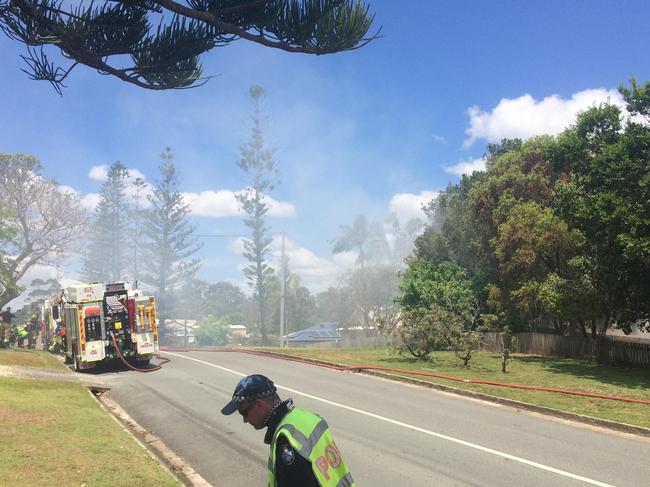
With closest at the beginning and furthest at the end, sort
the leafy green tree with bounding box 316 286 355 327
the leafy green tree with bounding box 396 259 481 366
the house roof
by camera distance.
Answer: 1. the leafy green tree with bounding box 396 259 481 366
2. the house roof
3. the leafy green tree with bounding box 316 286 355 327

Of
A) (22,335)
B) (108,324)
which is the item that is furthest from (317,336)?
(108,324)

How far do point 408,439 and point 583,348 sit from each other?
20.5 m

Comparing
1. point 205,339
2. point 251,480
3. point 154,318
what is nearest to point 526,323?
point 154,318

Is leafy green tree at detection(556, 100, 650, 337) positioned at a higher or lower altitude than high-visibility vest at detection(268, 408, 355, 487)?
higher

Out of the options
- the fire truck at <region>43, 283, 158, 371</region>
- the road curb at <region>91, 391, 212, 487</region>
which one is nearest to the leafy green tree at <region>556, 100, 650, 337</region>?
the road curb at <region>91, 391, 212, 487</region>

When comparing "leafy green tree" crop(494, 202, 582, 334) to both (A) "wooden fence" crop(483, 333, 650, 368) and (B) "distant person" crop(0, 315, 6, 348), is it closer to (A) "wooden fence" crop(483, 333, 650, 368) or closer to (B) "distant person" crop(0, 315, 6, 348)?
(A) "wooden fence" crop(483, 333, 650, 368)

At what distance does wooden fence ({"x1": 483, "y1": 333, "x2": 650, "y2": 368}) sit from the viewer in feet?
72.4

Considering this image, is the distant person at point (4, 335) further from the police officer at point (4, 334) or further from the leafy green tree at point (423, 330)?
the leafy green tree at point (423, 330)

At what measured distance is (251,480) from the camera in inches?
276

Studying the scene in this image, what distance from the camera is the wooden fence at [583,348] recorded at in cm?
2206

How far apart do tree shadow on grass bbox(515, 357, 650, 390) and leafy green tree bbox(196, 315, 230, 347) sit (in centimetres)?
6688

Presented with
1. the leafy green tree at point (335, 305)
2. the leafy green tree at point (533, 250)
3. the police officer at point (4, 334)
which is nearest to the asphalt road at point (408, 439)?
the leafy green tree at point (533, 250)

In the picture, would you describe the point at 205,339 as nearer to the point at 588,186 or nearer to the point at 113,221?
the point at 113,221

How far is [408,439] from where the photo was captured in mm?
9109
